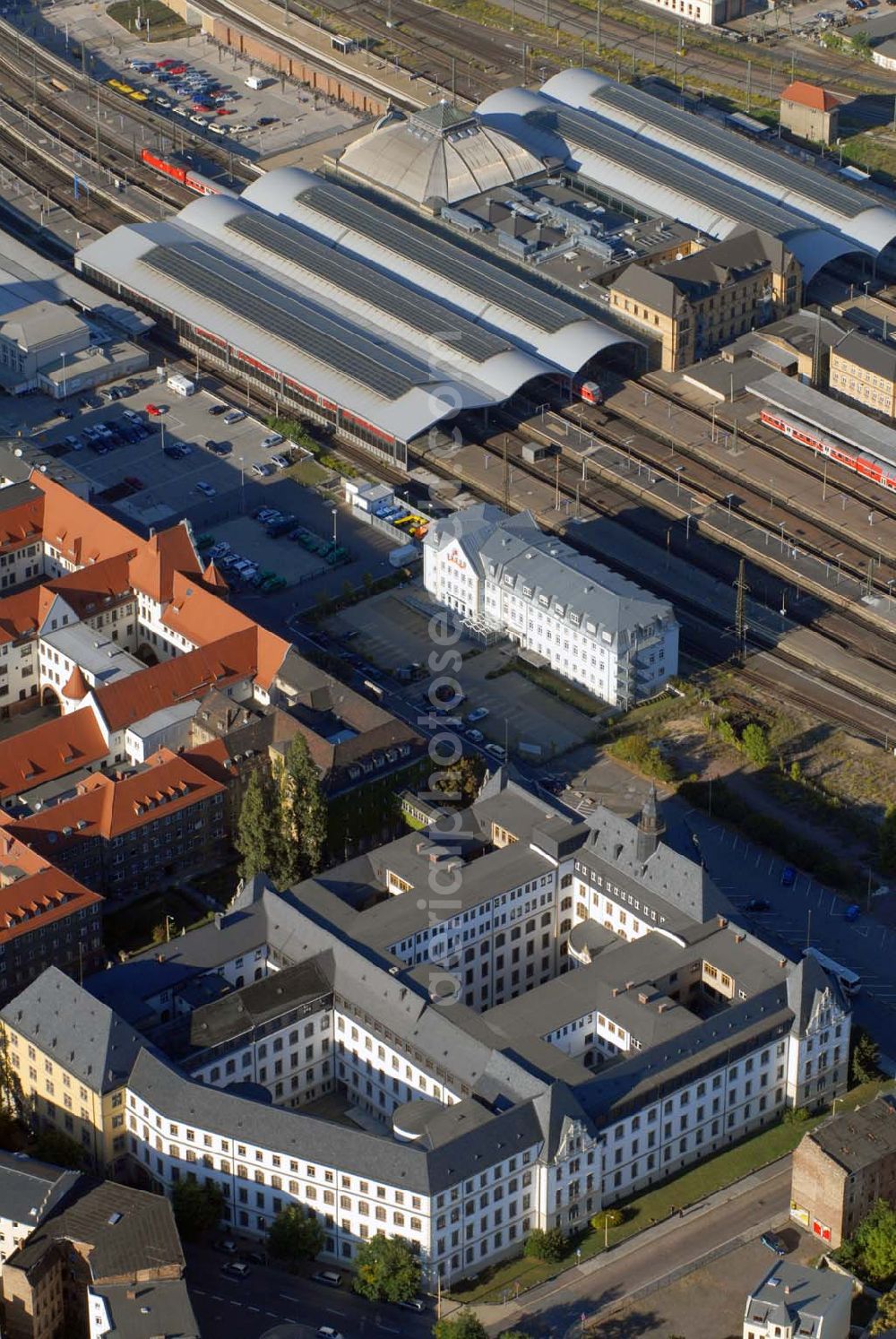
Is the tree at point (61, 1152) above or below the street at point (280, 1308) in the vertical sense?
above

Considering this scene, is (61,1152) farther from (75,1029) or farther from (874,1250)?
(874,1250)

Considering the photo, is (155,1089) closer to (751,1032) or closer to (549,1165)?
(549,1165)

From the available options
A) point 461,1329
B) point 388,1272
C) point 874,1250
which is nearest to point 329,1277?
point 388,1272

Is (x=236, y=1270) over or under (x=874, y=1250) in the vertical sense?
under

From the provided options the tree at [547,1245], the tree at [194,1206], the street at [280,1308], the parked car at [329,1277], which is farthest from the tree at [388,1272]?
the tree at [194,1206]

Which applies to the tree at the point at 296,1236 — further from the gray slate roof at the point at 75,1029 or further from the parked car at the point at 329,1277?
the gray slate roof at the point at 75,1029

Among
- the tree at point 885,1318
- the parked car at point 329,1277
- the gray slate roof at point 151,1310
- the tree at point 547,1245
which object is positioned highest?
the gray slate roof at point 151,1310
